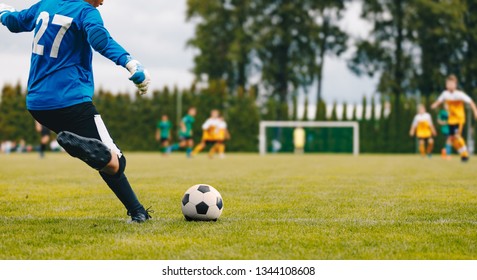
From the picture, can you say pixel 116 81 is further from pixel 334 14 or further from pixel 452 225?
pixel 452 225

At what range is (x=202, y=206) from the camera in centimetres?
550

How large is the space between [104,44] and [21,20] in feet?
3.60

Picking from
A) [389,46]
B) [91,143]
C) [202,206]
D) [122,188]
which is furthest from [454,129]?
[389,46]

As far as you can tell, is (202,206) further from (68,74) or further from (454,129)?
(454,129)

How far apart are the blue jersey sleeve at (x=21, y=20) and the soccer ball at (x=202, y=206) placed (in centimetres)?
204

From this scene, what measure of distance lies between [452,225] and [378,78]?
1473 inches

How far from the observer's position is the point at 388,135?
35.8 m

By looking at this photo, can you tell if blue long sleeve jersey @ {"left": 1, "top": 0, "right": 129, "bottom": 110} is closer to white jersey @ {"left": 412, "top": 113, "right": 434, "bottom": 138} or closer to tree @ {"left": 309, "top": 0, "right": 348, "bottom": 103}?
white jersey @ {"left": 412, "top": 113, "right": 434, "bottom": 138}

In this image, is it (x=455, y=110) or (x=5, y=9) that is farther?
(x=455, y=110)

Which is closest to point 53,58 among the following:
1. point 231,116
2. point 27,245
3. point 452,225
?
point 27,245

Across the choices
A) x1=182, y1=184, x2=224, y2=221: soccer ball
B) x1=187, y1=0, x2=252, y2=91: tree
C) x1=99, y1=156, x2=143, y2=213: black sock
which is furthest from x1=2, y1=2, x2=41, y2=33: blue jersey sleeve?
x1=187, y1=0, x2=252, y2=91: tree

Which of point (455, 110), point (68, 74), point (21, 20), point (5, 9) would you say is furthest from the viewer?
point (455, 110)

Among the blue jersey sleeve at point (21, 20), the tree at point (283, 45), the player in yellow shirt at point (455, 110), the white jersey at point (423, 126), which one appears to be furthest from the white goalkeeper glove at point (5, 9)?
the tree at point (283, 45)

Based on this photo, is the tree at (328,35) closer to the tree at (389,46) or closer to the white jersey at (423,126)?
the tree at (389,46)
